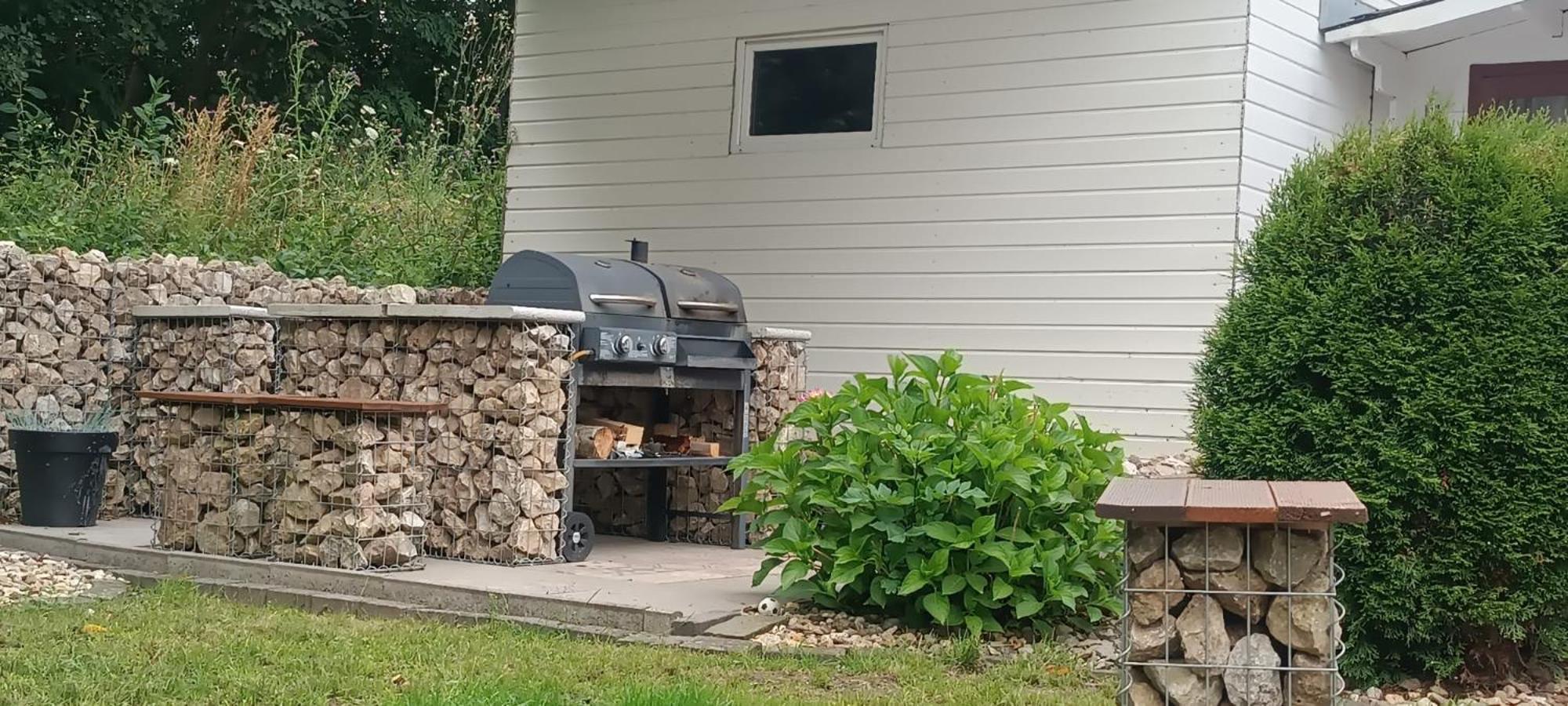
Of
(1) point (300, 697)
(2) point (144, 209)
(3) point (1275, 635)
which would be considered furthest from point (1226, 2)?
(2) point (144, 209)

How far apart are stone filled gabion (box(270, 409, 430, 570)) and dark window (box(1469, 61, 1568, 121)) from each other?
5.88m

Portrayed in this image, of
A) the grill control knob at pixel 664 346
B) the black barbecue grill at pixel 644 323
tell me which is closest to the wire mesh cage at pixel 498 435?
the black barbecue grill at pixel 644 323

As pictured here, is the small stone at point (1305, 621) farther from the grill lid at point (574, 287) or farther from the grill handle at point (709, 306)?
the grill handle at point (709, 306)

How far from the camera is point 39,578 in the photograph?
258 inches

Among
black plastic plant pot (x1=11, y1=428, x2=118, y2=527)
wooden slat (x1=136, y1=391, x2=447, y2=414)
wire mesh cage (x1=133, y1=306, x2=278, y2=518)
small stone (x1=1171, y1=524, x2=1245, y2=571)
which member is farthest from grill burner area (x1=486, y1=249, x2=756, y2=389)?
small stone (x1=1171, y1=524, x2=1245, y2=571)

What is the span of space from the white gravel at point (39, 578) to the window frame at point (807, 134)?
434 cm

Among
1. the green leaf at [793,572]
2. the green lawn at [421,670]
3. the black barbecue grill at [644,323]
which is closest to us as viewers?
the green lawn at [421,670]

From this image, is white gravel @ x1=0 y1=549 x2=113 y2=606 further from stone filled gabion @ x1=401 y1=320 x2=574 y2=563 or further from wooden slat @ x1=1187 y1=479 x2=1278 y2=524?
wooden slat @ x1=1187 y1=479 x2=1278 y2=524

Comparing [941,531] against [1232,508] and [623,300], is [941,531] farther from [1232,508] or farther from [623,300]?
[623,300]

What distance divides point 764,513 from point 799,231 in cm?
353

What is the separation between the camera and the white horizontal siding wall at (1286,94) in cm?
781

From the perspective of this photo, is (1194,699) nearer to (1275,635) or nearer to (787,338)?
(1275,635)

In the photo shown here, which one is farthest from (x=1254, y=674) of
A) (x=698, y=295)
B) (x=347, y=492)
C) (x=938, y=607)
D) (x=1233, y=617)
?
(x=698, y=295)

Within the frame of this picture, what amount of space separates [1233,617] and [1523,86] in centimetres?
593
